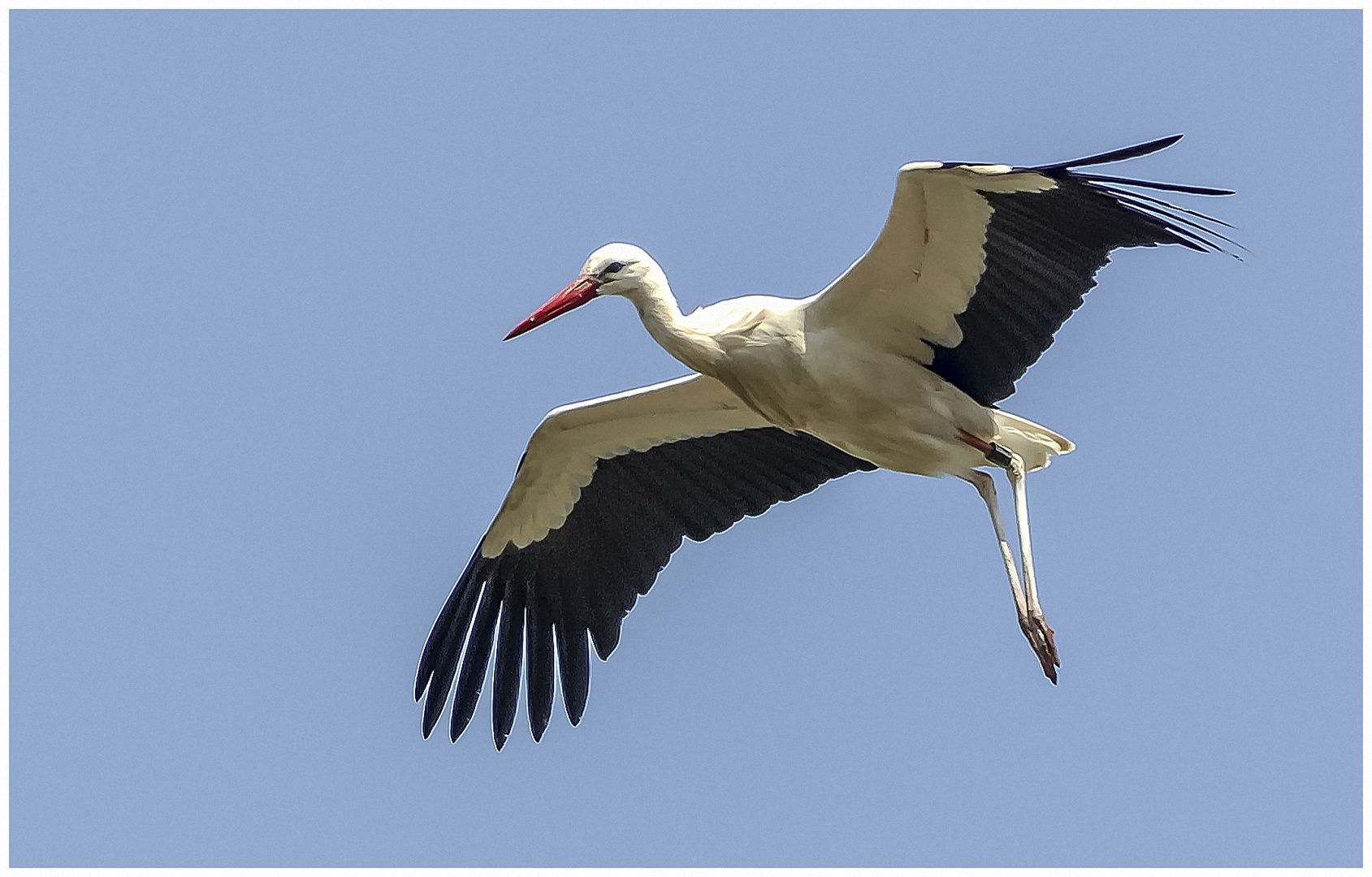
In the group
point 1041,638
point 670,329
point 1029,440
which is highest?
point 670,329

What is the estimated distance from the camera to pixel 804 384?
809 cm

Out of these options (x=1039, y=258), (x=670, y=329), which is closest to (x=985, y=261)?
(x=1039, y=258)

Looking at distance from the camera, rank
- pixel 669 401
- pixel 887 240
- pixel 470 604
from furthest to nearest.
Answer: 1. pixel 470 604
2. pixel 669 401
3. pixel 887 240

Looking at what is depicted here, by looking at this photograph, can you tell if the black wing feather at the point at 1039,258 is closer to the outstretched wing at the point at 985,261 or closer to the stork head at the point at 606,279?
the outstretched wing at the point at 985,261

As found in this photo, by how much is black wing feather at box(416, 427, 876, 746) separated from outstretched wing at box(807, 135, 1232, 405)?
3.54ft

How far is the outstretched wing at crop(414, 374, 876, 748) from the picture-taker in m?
9.30

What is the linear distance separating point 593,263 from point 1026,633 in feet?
7.19

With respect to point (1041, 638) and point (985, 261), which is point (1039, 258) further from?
point (1041, 638)

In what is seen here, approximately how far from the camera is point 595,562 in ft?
31.4

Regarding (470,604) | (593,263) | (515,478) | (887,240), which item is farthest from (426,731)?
(887,240)

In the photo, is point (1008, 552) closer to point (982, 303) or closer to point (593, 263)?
point (982, 303)

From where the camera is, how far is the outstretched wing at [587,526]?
9297 millimetres

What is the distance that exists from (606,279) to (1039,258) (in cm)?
164

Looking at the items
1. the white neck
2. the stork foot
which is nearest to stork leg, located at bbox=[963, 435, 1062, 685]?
the stork foot
